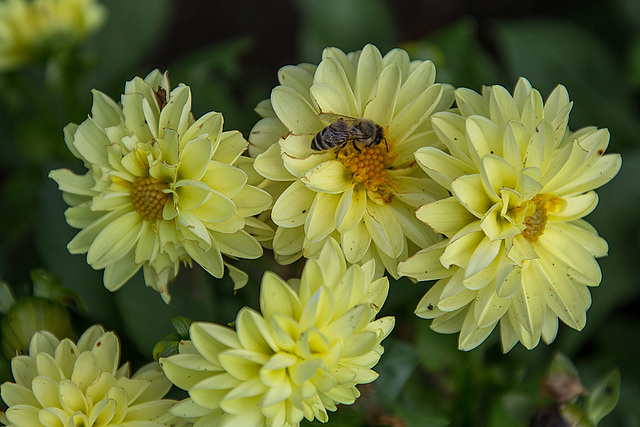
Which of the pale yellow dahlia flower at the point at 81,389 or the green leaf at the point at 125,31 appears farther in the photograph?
the green leaf at the point at 125,31

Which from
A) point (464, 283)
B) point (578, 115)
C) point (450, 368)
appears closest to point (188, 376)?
point (464, 283)

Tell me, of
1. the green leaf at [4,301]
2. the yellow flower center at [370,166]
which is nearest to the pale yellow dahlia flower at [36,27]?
the green leaf at [4,301]

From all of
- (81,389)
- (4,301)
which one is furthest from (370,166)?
(4,301)

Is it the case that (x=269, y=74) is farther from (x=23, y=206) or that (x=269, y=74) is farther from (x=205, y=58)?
(x=23, y=206)

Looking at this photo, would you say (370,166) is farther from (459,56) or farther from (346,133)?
(459,56)

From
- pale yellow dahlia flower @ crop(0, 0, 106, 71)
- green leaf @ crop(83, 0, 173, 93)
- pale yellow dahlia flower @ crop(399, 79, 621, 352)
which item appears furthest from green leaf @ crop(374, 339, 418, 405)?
green leaf @ crop(83, 0, 173, 93)

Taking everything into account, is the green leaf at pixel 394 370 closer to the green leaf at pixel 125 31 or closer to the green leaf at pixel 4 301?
the green leaf at pixel 4 301
